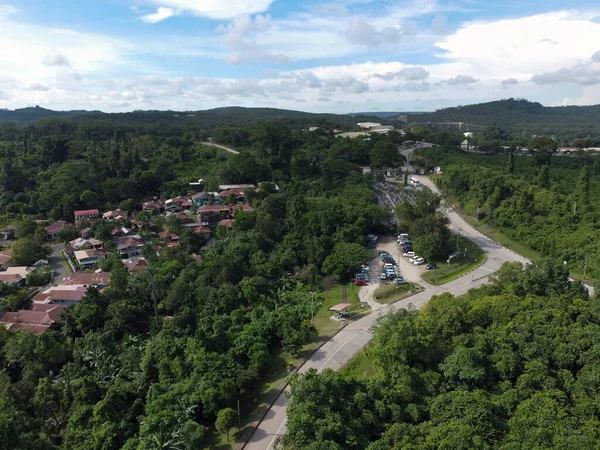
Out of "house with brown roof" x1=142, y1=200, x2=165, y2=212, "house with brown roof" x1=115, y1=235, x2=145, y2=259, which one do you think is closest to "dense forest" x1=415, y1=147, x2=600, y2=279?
"house with brown roof" x1=115, y1=235, x2=145, y2=259

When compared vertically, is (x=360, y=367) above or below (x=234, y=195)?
below

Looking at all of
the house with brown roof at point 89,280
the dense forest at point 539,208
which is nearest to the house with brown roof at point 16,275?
the house with brown roof at point 89,280

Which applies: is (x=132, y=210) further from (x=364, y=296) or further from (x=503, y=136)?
(x=503, y=136)

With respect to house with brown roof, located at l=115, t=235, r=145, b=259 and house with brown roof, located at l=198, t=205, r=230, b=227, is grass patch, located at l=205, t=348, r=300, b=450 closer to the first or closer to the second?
house with brown roof, located at l=115, t=235, r=145, b=259

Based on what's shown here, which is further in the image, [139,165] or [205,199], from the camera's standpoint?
[139,165]

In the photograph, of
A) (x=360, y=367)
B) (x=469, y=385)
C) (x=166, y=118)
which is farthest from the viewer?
(x=166, y=118)

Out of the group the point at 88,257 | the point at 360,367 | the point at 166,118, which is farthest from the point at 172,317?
the point at 166,118

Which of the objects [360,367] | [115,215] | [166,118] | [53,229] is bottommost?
[360,367]

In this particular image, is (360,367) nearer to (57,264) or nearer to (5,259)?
A: (57,264)
